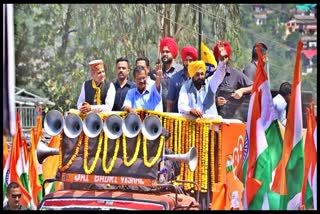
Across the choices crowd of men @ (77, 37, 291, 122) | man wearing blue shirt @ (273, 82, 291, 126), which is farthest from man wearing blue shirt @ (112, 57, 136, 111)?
man wearing blue shirt @ (273, 82, 291, 126)

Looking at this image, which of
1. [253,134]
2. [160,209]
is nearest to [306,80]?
[253,134]

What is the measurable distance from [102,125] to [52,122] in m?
0.49

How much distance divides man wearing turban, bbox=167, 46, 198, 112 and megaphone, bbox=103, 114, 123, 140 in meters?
0.48

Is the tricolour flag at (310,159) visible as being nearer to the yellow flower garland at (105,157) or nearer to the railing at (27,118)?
the yellow flower garland at (105,157)

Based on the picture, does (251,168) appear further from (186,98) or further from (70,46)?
(70,46)

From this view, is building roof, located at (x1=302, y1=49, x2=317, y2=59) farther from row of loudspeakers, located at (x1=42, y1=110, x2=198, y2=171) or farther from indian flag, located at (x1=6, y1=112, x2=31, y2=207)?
indian flag, located at (x1=6, y1=112, x2=31, y2=207)

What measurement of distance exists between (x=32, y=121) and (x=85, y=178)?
1.00 m

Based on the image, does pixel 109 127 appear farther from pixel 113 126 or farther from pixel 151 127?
pixel 151 127

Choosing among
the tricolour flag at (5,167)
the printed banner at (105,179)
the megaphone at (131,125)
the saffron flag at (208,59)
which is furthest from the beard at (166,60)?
the tricolour flag at (5,167)

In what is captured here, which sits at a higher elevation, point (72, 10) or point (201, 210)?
point (72, 10)

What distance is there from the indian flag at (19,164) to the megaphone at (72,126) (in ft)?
2.06

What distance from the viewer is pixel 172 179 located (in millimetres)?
14109

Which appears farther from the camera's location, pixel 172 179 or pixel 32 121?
pixel 32 121

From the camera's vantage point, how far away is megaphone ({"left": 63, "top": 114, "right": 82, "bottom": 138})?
14.4m
